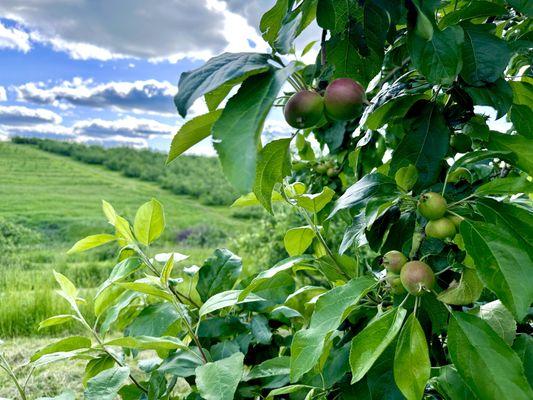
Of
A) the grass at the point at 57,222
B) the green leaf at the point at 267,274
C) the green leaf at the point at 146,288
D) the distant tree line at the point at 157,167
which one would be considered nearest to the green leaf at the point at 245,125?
the green leaf at the point at 267,274

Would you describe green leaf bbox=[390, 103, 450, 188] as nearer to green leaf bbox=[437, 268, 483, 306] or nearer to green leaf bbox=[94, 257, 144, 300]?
green leaf bbox=[437, 268, 483, 306]

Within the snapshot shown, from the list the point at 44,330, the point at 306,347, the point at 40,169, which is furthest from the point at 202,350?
the point at 40,169

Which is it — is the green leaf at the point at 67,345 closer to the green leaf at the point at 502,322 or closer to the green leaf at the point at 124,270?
the green leaf at the point at 124,270

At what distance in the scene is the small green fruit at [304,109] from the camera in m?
0.44

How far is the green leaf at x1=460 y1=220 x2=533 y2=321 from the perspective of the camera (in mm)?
448

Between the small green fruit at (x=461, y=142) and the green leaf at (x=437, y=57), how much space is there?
186 millimetres

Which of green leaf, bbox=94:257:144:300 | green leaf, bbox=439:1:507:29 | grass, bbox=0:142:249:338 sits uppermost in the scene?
green leaf, bbox=439:1:507:29

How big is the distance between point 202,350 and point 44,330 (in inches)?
118

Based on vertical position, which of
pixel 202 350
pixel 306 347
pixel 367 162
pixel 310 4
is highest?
pixel 310 4

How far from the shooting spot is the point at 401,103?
1.99ft

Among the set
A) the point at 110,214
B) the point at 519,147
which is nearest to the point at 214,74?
the point at 519,147

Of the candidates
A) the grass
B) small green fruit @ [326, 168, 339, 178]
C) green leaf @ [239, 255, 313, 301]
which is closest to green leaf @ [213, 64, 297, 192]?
green leaf @ [239, 255, 313, 301]

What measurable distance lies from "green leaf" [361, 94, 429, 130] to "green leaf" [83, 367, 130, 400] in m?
0.52

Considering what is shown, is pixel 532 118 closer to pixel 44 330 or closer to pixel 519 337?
pixel 519 337
